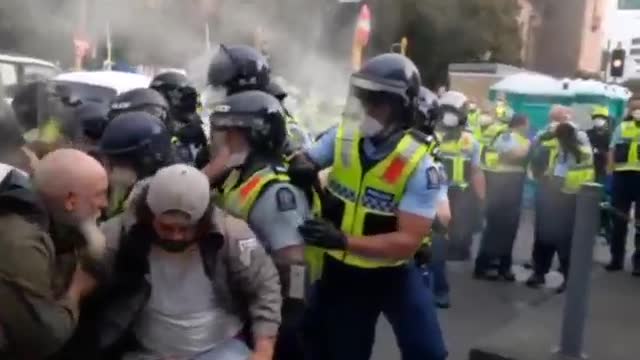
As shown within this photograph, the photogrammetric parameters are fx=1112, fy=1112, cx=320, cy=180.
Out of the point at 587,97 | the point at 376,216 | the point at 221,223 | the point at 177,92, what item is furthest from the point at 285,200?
the point at 587,97

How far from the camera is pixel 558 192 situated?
842 cm

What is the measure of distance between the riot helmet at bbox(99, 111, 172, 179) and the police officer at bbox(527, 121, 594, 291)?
16.8 ft

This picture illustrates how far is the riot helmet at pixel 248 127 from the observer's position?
11.1 ft

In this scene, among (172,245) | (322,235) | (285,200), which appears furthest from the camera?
(322,235)

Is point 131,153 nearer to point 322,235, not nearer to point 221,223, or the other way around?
point 322,235

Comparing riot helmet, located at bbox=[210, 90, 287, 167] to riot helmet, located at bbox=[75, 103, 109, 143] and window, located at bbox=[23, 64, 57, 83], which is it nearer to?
riot helmet, located at bbox=[75, 103, 109, 143]

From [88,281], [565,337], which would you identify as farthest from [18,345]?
[565,337]

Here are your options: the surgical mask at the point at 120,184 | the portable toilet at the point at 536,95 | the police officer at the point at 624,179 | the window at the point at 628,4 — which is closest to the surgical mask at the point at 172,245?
the surgical mask at the point at 120,184

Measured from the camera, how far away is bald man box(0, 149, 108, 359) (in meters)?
2.34

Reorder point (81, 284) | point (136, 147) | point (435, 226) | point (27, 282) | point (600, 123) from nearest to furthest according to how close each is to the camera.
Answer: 1. point (27, 282)
2. point (81, 284)
3. point (136, 147)
4. point (435, 226)
5. point (600, 123)

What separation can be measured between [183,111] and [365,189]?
158cm

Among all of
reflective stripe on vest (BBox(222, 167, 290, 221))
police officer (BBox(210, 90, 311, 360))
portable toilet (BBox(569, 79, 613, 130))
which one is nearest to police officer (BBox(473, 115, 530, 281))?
police officer (BBox(210, 90, 311, 360))

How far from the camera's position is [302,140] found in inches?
189

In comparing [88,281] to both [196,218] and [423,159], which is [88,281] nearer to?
[196,218]
